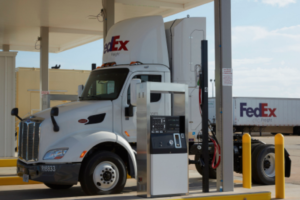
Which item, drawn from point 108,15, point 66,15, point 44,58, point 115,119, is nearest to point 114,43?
point 115,119

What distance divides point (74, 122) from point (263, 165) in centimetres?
508

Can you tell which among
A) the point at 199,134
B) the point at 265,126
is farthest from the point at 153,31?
the point at 265,126

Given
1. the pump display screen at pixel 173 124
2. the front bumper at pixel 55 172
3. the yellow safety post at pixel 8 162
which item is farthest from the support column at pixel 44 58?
the pump display screen at pixel 173 124

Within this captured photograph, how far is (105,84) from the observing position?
29.9 feet

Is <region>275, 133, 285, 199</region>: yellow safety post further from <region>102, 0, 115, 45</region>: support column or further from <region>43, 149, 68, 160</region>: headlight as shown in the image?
<region>102, 0, 115, 45</region>: support column

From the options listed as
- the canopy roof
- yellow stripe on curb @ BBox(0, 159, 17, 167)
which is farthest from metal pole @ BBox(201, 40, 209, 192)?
yellow stripe on curb @ BBox(0, 159, 17, 167)

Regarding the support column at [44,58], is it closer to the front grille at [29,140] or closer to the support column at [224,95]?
the front grille at [29,140]

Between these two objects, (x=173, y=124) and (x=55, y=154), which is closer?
(x=173, y=124)

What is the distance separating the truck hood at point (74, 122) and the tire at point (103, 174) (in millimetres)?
543

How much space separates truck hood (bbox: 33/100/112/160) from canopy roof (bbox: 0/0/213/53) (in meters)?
7.85

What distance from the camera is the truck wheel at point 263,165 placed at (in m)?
10.3

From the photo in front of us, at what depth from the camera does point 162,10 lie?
59.3 feet

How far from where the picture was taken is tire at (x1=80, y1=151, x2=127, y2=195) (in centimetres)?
793

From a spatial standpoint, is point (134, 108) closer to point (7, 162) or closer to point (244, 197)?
point (244, 197)
